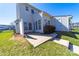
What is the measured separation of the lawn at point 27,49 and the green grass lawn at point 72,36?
3.34ft

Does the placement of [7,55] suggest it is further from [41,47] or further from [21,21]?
[21,21]

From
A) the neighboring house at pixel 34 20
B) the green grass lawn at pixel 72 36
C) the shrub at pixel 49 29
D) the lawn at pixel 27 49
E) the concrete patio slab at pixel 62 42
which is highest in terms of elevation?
the neighboring house at pixel 34 20

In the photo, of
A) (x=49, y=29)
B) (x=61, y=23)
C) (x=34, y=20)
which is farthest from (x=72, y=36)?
(x=34, y=20)

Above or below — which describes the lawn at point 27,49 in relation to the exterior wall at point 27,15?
below

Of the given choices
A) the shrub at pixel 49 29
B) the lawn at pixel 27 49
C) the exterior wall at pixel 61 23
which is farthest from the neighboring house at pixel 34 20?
the lawn at pixel 27 49

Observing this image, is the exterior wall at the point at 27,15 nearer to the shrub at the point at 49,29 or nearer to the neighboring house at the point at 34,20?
the neighboring house at the point at 34,20

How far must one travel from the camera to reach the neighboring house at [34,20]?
8.10m

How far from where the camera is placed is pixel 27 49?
261 inches

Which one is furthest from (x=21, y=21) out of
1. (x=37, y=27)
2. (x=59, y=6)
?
(x=59, y=6)

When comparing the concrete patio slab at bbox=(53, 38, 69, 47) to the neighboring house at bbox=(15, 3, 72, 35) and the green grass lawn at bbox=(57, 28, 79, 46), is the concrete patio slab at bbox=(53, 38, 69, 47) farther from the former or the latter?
the neighboring house at bbox=(15, 3, 72, 35)

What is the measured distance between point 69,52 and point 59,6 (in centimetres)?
241

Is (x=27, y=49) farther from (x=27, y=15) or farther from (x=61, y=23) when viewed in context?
(x=61, y=23)

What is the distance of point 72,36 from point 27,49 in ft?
9.87

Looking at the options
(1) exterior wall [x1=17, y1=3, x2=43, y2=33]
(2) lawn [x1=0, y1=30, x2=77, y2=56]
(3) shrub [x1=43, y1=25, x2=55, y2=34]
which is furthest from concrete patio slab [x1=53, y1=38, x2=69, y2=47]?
(1) exterior wall [x1=17, y1=3, x2=43, y2=33]
